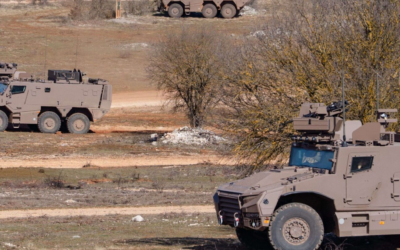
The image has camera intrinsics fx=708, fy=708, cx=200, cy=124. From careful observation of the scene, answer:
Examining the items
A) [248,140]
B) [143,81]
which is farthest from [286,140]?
[143,81]

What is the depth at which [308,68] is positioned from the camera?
1742 cm

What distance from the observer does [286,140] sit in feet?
57.6

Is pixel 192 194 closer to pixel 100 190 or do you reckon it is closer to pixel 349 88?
pixel 100 190

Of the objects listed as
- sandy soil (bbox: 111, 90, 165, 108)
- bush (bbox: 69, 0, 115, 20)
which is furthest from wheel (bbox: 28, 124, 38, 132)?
bush (bbox: 69, 0, 115, 20)

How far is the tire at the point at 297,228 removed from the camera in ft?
34.5

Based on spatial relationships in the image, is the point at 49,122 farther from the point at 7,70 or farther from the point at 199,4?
the point at 199,4

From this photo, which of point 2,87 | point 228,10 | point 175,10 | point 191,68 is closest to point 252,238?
point 191,68

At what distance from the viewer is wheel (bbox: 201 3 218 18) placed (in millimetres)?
59719

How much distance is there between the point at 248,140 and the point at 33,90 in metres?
16.6

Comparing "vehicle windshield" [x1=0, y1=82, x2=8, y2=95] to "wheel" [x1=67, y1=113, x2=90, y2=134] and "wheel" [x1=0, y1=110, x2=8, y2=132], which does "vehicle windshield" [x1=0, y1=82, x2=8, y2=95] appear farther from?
"wheel" [x1=67, y1=113, x2=90, y2=134]

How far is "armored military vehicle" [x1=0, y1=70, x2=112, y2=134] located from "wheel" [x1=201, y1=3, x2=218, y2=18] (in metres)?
27.5

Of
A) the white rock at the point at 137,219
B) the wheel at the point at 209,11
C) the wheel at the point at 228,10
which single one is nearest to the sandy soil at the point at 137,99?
the wheel at the point at 209,11

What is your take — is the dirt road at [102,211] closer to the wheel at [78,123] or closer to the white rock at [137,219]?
the white rock at [137,219]

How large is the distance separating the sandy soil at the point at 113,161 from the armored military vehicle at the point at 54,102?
6007 mm
